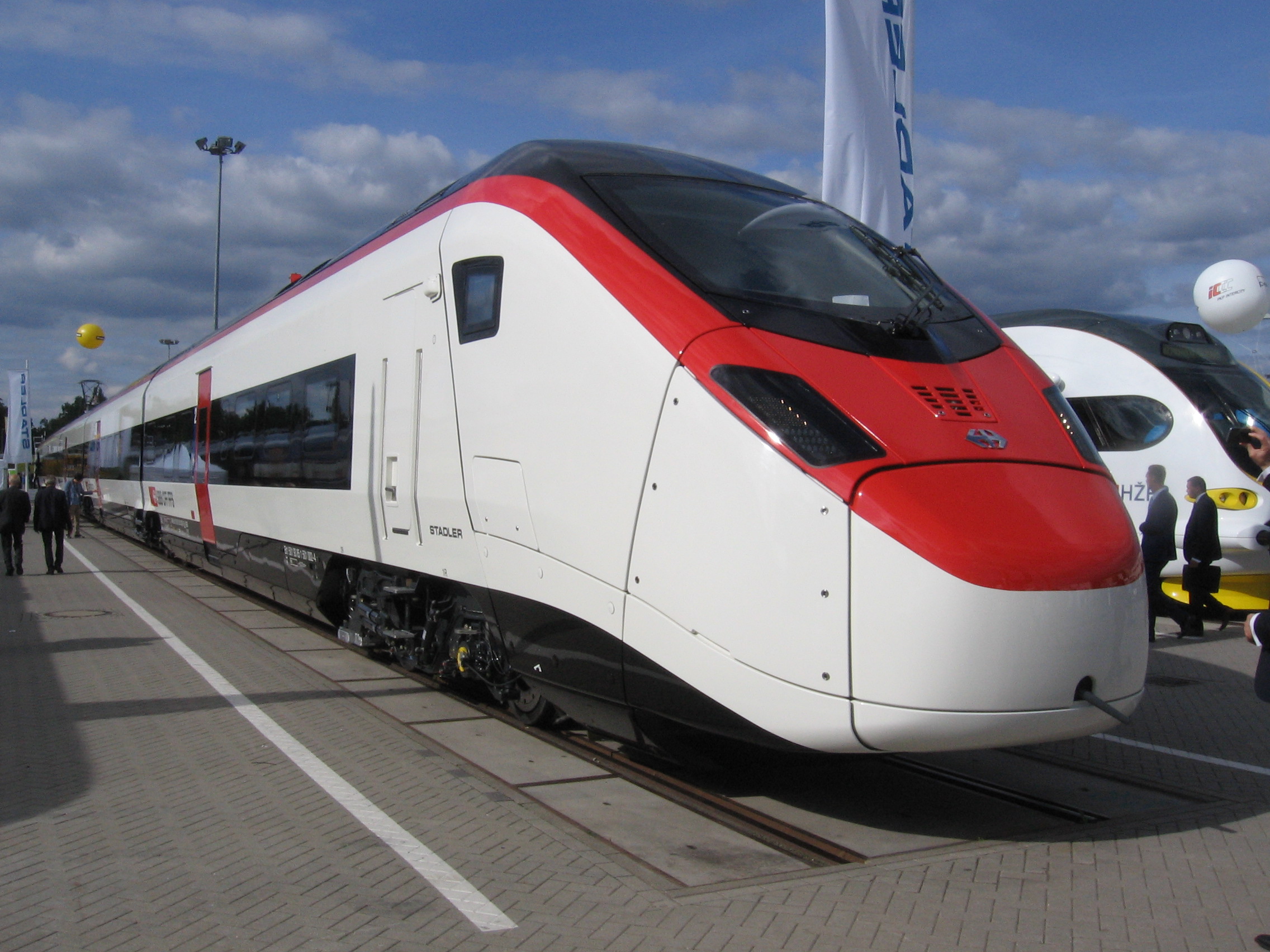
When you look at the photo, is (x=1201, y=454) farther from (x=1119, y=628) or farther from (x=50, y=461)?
(x=50, y=461)

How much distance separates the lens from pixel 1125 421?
11.7 m

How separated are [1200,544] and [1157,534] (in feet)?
1.49

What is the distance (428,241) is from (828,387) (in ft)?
10.3

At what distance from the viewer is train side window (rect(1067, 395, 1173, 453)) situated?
11.4 metres

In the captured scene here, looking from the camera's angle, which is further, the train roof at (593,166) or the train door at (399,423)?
the train door at (399,423)

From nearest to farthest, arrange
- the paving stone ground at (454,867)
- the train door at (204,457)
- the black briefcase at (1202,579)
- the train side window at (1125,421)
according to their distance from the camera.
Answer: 1. the paving stone ground at (454,867)
2. the black briefcase at (1202,579)
3. the train side window at (1125,421)
4. the train door at (204,457)

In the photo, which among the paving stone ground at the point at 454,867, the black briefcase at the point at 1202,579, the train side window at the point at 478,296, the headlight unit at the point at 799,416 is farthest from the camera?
the black briefcase at the point at 1202,579

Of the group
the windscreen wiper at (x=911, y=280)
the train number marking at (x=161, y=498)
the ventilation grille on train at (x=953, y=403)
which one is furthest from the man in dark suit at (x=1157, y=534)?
the train number marking at (x=161, y=498)

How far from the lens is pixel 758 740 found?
163 inches

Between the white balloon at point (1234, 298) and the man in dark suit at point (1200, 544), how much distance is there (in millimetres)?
3618

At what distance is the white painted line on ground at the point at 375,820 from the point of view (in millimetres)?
3727

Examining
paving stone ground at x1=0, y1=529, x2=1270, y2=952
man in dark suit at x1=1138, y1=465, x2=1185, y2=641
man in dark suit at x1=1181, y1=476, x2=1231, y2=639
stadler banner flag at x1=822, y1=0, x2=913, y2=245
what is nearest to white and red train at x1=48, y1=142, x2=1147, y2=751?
paving stone ground at x1=0, y1=529, x2=1270, y2=952

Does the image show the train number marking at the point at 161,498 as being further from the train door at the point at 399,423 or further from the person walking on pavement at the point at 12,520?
the train door at the point at 399,423

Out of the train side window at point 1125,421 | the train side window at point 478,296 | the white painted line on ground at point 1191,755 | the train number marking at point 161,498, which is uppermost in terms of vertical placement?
the train side window at point 478,296
